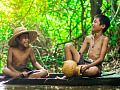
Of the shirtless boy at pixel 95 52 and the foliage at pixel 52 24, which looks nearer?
the shirtless boy at pixel 95 52

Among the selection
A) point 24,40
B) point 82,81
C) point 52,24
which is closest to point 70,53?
point 82,81

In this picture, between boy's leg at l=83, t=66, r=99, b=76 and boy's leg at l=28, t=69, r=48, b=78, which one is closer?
boy's leg at l=83, t=66, r=99, b=76

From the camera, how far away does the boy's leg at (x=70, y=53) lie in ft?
12.7

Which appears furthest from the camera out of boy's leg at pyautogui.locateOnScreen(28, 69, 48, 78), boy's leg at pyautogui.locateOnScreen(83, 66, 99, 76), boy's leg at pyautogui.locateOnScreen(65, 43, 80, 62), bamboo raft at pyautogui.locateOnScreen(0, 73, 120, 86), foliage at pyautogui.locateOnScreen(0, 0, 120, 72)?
foliage at pyautogui.locateOnScreen(0, 0, 120, 72)

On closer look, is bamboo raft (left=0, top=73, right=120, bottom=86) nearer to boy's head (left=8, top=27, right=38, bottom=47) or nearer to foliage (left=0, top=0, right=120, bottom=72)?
boy's head (left=8, top=27, right=38, bottom=47)

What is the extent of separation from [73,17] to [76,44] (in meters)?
0.91

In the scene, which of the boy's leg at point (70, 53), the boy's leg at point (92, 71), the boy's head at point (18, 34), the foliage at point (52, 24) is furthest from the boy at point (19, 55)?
the foliage at point (52, 24)

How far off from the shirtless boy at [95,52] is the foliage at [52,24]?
4.66 ft

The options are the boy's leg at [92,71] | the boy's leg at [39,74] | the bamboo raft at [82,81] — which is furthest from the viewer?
the boy's leg at [39,74]

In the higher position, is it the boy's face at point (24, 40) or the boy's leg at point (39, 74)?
the boy's face at point (24, 40)

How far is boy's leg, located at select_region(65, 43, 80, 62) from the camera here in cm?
386

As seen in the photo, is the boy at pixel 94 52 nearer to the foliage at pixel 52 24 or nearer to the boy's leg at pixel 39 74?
the boy's leg at pixel 39 74

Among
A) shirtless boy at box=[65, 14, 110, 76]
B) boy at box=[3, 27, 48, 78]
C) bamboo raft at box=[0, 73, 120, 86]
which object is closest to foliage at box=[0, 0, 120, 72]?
shirtless boy at box=[65, 14, 110, 76]

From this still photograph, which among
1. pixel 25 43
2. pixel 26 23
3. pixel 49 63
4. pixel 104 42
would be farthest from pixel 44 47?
pixel 104 42
